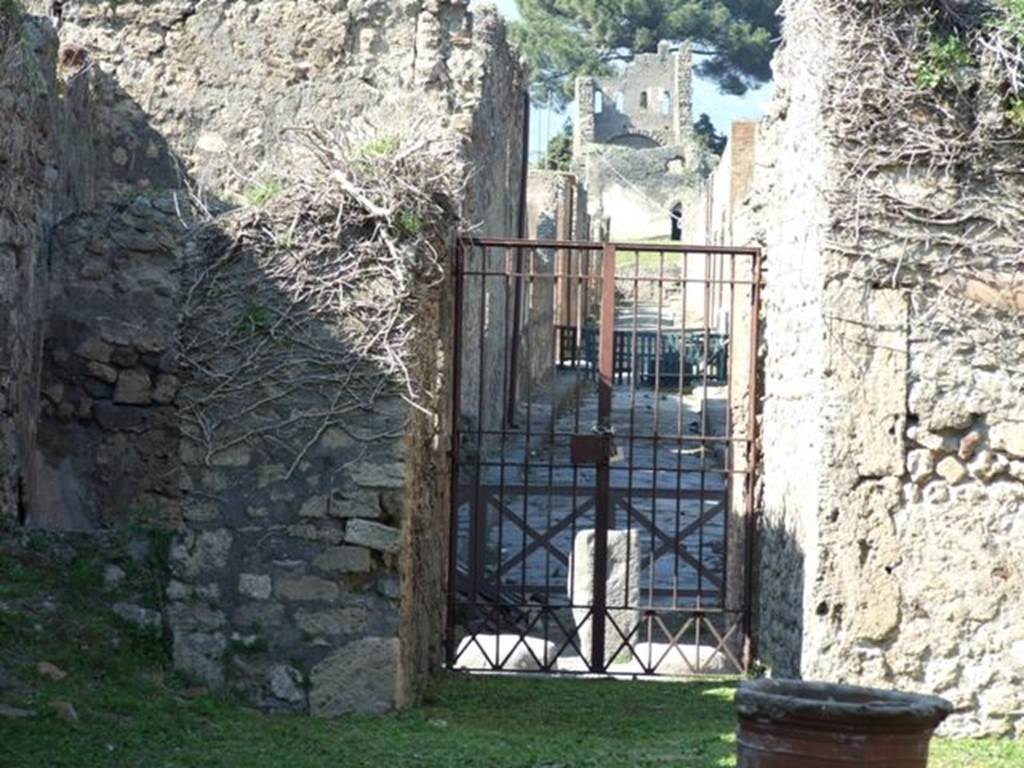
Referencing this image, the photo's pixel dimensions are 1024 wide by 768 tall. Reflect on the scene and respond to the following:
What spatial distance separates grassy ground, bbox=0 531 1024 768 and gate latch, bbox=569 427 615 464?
1400 millimetres

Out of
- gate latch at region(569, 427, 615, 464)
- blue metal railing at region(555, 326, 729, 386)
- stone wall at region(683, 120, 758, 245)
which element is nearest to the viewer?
gate latch at region(569, 427, 615, 464)

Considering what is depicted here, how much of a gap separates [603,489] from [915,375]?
228 cm

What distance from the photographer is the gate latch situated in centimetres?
1070

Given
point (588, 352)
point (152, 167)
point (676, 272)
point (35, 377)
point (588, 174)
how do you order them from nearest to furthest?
point (35, 377) → point (152, 167) → point (588, 352) → point (676, 272) → point (588, 174)

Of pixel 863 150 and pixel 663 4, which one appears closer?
pixel 863 150

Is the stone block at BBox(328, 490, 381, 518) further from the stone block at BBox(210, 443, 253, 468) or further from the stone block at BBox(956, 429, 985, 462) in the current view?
the stone block at BBox(956, 429, 985, 462)

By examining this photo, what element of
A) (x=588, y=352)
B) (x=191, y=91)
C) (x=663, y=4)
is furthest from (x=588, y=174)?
(x=191, y=91)

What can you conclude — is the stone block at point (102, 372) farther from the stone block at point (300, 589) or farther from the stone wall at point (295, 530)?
the stone block at point (300, 589)

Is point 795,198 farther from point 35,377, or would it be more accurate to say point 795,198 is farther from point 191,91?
point 191,91

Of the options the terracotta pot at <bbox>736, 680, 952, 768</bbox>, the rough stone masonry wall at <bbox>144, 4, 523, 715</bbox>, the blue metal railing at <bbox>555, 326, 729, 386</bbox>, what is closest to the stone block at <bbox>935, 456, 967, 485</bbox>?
the rough stone masonry wall at <bbox>144, 4, 523, 715</bbox>

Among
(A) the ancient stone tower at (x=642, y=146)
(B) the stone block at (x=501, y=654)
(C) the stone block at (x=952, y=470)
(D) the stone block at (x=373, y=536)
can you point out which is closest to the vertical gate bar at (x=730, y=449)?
(B) the stone block at (x=501, y=654)

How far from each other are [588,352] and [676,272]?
1253 centimetres

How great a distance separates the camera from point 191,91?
14180 mm

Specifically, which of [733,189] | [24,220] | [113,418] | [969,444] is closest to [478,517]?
[113,418]
